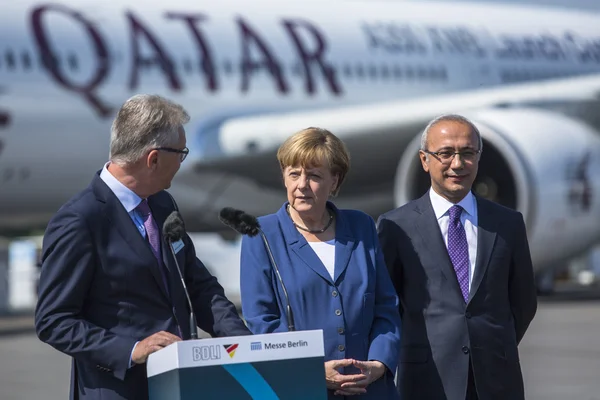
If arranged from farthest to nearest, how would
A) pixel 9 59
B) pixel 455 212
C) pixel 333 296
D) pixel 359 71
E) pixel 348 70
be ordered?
pixel 359 71 → pixel 348 70 → pixel 9 59 → pixel 455 212 → pixel 333 296

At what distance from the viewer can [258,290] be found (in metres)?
2.78

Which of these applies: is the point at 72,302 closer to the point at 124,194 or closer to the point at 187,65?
the point at 124,194

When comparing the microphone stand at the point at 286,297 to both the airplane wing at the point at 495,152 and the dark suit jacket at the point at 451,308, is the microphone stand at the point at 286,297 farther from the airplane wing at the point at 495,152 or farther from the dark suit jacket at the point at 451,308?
the airplane wing at the point at 495,152

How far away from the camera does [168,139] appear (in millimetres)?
2514

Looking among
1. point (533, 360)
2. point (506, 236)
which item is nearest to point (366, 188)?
point (533, 360)

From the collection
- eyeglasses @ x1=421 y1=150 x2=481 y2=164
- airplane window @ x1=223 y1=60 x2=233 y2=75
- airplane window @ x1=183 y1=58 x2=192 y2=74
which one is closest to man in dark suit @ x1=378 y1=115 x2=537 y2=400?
eyeglasses @ x1=421 y1=150 x2=481 y2=164

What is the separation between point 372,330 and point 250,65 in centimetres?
855

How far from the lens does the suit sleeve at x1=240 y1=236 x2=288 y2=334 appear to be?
108 inches

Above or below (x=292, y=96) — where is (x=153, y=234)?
below

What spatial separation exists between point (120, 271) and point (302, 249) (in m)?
0.50

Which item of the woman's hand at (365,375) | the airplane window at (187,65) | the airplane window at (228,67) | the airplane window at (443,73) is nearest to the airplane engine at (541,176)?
the airplane window at (443,73)

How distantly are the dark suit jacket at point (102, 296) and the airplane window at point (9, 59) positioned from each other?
749 cm

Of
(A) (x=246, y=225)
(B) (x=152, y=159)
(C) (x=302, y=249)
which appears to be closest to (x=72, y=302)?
(B) (x=152, y=159)

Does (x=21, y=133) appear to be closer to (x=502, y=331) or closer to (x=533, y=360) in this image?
(x=533, y=360)
